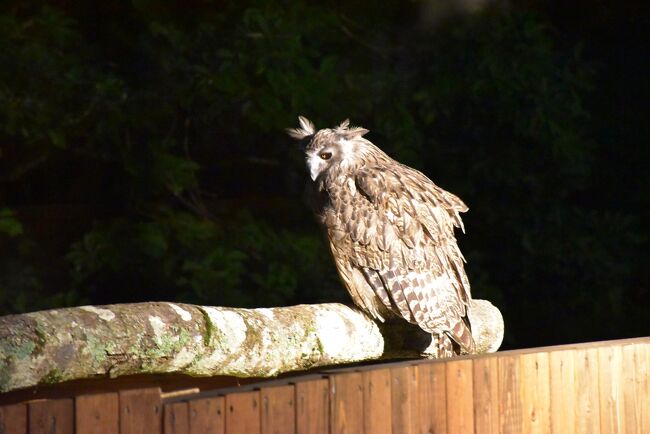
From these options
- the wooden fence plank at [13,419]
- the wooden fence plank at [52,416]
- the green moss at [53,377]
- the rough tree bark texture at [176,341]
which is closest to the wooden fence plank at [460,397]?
the rough tree bark texture at [176,341]

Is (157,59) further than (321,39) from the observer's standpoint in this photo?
No

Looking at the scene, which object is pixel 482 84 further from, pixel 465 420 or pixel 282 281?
pixel 465 420

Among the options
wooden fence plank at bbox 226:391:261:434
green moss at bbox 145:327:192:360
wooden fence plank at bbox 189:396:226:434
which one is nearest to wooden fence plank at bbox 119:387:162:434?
wooden fence plank at bbox 189:396:226:434

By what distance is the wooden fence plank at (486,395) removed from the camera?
12.3 ft

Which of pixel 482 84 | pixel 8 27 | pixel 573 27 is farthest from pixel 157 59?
pixel 573 27

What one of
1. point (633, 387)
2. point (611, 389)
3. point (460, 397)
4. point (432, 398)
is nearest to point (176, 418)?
point (432, 398)

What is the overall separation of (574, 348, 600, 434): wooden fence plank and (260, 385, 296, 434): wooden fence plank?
4.38ft

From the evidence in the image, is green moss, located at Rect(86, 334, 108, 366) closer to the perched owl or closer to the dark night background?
the perched owl

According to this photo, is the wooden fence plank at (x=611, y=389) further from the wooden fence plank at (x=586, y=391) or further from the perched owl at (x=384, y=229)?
the perched owl at (x=384, y=229)

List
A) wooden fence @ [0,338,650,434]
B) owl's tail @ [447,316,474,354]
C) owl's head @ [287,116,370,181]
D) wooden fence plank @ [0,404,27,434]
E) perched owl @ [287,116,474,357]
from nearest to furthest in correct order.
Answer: wooden fence plank @ [0,404,27,434]
wooden fence @ [0,338,650,434]
owl's tail @ [447,316,474,354]
perched owl @ [287,116,474,357]
owl's head @ [287,116,370,181]

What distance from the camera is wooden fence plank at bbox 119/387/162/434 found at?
2.79 m

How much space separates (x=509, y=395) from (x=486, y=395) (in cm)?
11

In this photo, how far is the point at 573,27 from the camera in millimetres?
8625

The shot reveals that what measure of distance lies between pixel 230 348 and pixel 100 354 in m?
0.59
